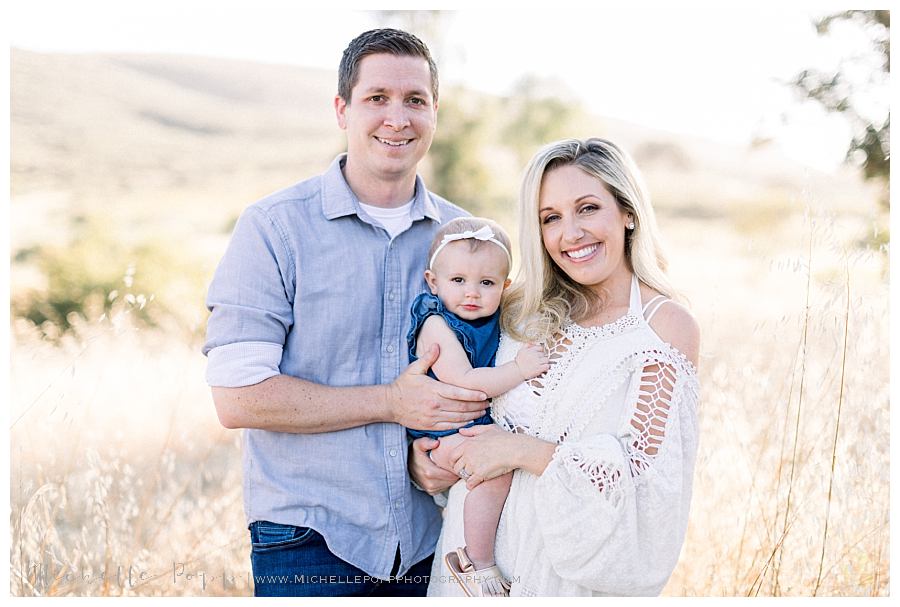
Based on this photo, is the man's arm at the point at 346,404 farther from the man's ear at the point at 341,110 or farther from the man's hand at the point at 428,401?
the man's ear at the point at 341,110

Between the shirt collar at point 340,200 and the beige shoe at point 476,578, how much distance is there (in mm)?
1104

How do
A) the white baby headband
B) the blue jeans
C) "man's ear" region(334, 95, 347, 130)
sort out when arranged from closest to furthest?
the blue jeans → the white baby headband → "man's ear" region(334, 95, 347, 130)

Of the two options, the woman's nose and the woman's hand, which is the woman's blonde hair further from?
the woman's hand

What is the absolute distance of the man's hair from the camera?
2.55 metres

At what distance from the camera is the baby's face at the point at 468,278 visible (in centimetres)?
247

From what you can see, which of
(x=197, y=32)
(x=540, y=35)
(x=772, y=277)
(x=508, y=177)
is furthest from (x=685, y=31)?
(x=197, y=32)

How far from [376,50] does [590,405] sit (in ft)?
4.38

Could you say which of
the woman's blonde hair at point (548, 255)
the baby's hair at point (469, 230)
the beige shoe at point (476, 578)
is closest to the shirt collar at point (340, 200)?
the baby's hair at point (469, 230)

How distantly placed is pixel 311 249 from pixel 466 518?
3.13 feet

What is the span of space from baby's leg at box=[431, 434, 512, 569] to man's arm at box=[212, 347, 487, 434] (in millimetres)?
116

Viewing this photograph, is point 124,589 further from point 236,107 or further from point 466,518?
point 236,107

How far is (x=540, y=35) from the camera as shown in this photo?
16531 mm

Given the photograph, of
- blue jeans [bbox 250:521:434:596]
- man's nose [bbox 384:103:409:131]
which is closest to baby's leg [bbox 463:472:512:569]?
blue jeans [bbox 250:521:434:596]

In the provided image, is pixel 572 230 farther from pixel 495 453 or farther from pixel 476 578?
pixel 476 578
